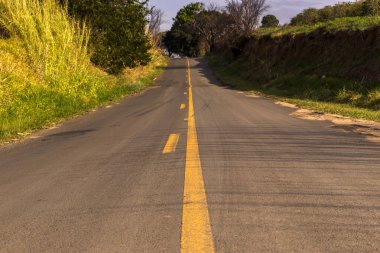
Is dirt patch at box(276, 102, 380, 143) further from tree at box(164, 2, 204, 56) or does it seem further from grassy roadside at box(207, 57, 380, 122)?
tree at box(164, 2, 204, 56)

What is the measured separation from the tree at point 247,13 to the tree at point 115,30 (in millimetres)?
14753

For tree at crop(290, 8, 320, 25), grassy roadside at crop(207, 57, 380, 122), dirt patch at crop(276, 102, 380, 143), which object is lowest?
grassy roadside at crop(207, 57, 380, 122)

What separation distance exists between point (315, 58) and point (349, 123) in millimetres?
18832

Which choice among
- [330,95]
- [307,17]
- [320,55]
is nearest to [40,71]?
[330,95]

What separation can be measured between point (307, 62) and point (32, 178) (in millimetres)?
26466

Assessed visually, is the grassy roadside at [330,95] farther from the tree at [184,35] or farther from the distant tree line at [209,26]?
the tree at [184,35]

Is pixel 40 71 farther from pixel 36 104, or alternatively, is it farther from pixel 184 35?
pixel 184 35

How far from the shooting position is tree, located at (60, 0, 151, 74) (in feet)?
86.0

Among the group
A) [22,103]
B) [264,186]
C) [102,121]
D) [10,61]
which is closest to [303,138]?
[264,186]

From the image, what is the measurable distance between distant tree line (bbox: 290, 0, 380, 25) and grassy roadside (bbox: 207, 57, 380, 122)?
8.40 meters

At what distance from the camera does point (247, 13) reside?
4978 cm

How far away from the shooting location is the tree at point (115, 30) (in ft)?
86.0

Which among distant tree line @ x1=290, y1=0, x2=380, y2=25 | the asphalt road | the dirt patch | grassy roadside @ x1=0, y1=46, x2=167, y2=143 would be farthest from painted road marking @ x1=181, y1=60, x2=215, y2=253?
distant tree line @ x1=290, y1=0, x2=380, y2=25

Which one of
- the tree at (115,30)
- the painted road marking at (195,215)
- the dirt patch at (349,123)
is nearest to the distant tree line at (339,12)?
the tree at (115,30)
